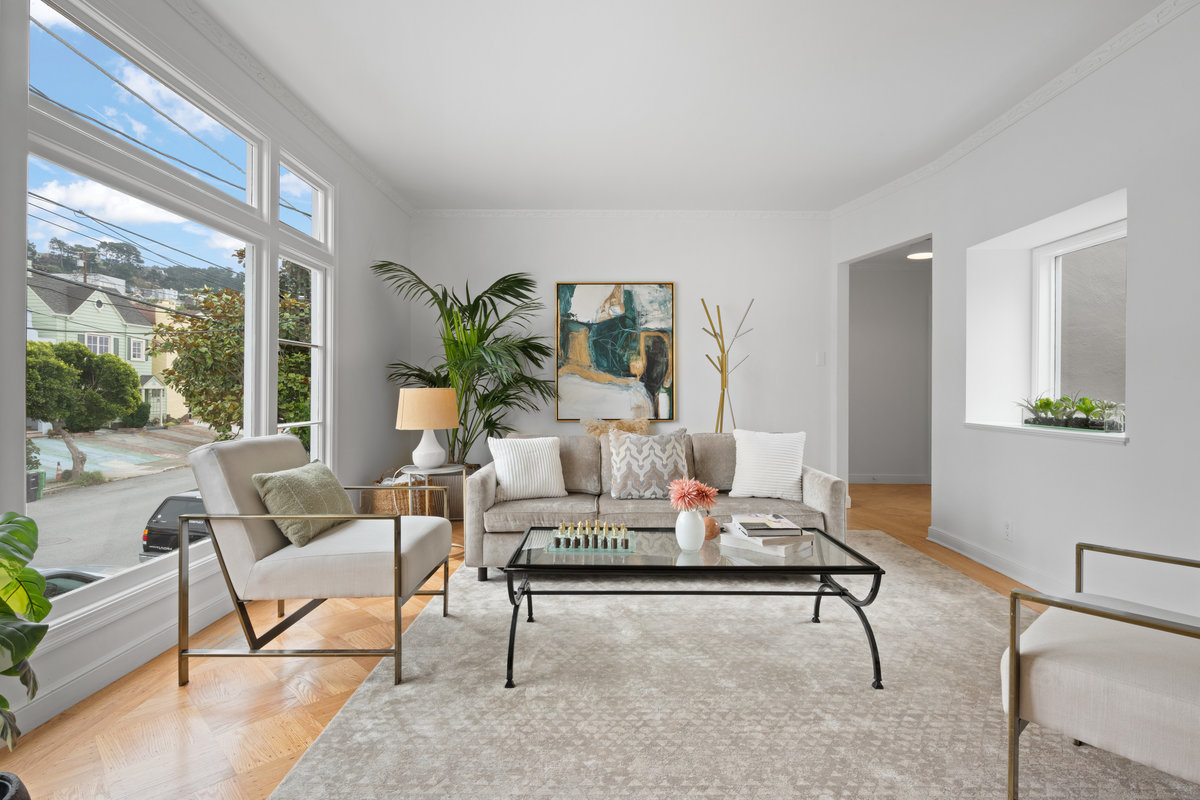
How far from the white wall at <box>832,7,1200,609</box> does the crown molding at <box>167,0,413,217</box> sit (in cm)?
403

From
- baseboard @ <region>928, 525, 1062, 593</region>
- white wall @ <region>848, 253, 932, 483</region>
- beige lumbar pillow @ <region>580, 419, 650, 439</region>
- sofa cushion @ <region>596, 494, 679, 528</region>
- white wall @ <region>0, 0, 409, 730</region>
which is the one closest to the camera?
white wall @ <region>0, 0, 409, 730</region>

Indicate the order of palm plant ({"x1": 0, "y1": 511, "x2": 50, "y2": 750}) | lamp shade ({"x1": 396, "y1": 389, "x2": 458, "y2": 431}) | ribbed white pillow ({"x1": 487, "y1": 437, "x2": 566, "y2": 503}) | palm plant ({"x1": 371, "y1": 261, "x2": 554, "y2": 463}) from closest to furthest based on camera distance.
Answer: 1. palm plant ({"x1": 0, "y1": 511, "x2": 50, "y2": 750})
2. ribbed white pillow ({"x1": 487, "y1": 437, "x2": 566, "y2": 503})
3. lamp shade ({"x1": 396, "y1": 389, "x2": 458, "y2": 431})
4. palm plant ({"x1": 371, "y1": 261, "x2": 554, "y2": 463})

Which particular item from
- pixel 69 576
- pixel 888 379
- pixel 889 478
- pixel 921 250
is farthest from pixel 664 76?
pixel 889 478

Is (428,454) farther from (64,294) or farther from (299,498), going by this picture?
(64,294)

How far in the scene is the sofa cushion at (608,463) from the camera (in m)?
3.81

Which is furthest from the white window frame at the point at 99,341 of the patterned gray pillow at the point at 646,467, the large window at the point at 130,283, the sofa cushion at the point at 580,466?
the patterned gray pillow at the point at 646,467

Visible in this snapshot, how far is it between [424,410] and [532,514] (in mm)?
981

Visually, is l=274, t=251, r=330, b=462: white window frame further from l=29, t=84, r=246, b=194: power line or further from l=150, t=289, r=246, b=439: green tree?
l=29, t=84, r=246, b=194: power line

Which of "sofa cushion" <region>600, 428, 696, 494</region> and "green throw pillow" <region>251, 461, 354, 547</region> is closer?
"green throw pillow" <region>251, 461, 354, 547</region>

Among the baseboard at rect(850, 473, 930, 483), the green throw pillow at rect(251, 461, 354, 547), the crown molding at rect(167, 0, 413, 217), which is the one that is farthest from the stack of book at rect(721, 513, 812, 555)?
the baseboard at rect(850, 473, 930, 483)

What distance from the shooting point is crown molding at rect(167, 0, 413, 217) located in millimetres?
2502

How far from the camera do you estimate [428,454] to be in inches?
155

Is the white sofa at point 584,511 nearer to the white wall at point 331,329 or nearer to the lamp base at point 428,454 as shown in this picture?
the lamp base at point 428,454

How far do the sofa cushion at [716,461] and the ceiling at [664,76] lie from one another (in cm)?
197
